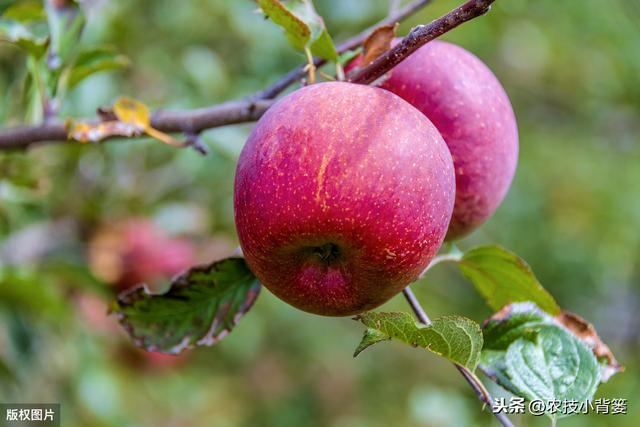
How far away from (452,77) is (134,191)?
1481 millimetres

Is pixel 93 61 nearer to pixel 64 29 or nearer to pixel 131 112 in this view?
pixel 64 29

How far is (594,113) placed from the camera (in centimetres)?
330

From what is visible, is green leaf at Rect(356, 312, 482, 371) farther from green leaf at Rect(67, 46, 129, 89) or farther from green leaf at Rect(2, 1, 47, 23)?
green leaf at Rect(2, 1, 47, 23)

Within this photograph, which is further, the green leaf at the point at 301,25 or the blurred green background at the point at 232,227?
the blurred green background at the point at 232,227

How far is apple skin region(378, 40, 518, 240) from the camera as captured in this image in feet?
3.29

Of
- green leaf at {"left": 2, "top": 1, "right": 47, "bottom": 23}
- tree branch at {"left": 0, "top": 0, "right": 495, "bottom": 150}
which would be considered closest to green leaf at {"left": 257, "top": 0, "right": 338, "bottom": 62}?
tree branch at {"left": 0, "top": 0, "right": 495, "bottom": 150}

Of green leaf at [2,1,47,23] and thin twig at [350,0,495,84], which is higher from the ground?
thin twig at [350,0,495,84]

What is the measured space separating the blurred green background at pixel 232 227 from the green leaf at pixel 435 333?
3.15ft

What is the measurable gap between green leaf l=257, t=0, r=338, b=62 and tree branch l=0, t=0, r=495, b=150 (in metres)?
0.08

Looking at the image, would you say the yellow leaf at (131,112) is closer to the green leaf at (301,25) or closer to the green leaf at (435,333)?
the green leaf at (301,25)

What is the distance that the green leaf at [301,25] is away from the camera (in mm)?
942

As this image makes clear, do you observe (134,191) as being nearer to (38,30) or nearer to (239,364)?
(38,30)

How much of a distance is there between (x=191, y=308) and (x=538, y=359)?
1.57 ft

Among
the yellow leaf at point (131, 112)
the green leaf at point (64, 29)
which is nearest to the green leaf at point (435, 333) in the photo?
the yellow leaf at point (131, 112)
